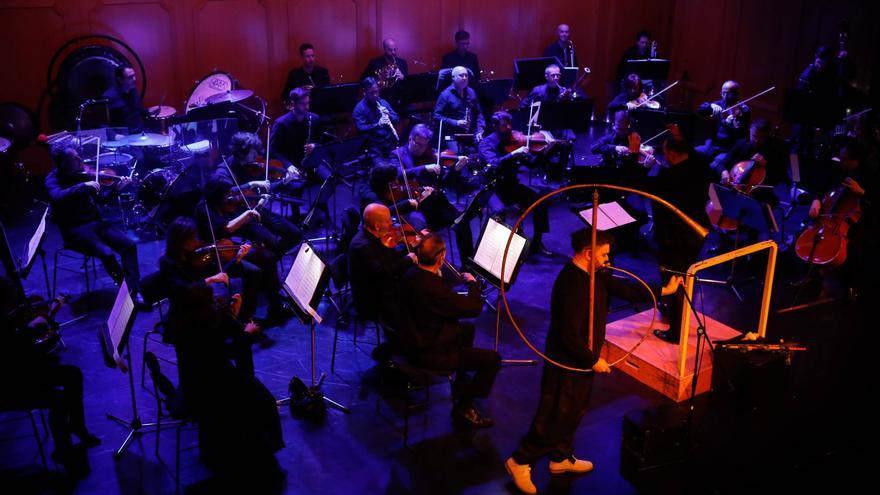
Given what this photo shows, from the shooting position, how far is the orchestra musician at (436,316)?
4852mm

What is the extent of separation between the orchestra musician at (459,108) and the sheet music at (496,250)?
4.39 metres

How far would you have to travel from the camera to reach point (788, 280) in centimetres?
773

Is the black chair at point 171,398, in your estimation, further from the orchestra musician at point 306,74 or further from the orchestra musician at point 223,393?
the orchestra musician at point 306,74

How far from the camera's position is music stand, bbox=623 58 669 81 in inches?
499

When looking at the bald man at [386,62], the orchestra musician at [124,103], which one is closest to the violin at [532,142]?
the bald man at [386,62]

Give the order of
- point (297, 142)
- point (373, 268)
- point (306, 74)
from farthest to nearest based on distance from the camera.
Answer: point (306, 74)
point (297, 142)
point (373, 268)

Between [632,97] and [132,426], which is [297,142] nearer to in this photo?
[132,426]

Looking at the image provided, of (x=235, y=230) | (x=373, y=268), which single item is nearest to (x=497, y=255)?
(x=373, y=268)

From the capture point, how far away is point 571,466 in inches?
191

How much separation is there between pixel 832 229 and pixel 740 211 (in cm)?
83

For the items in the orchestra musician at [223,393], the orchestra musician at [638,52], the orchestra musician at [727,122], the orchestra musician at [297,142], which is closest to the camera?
the orchestra musician at [223,393]

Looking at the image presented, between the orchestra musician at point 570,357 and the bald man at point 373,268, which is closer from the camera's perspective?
the orchestra musician at point 570,357

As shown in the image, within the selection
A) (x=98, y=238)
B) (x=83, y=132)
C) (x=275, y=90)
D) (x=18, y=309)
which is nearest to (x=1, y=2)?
(x=83, y=132)

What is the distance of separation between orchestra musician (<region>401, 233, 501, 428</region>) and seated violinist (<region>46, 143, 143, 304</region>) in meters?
3.33
